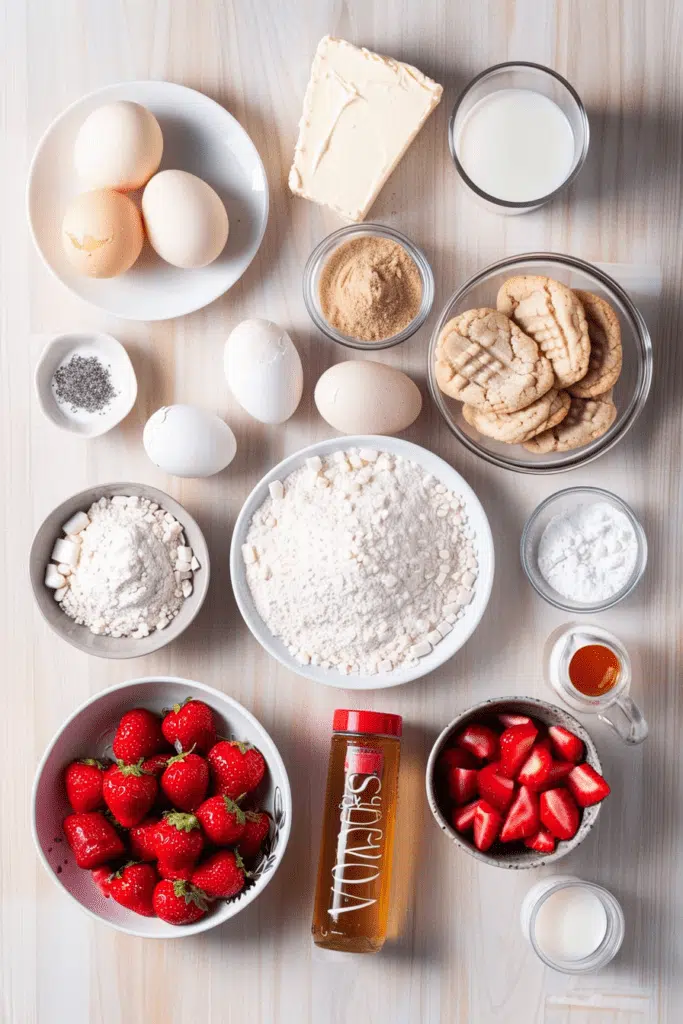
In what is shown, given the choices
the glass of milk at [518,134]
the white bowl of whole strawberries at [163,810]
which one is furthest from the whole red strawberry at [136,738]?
the glass of milk at [518,134]

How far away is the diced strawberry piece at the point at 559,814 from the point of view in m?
0.99

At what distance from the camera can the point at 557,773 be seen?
1005 millimetres

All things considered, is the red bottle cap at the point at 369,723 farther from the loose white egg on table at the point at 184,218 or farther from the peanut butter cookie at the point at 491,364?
the loose white egg on table at the point at 184,218

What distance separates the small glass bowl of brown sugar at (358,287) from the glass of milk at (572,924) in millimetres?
739

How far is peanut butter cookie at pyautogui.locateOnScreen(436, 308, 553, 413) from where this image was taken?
3.26ft

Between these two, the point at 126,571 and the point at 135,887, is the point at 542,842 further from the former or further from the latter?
the point at 126,571

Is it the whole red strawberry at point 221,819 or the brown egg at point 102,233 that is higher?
the brown egg at point 102,233

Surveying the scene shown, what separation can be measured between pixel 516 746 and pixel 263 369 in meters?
0.55

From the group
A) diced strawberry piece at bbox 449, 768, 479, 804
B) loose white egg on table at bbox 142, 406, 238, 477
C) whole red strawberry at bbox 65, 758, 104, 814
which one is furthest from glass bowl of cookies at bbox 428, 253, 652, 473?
whole red strawberry at bbox 65, 758, 104, 814

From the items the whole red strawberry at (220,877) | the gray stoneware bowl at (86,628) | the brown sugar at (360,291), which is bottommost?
the whole red strawberry at (220,877)

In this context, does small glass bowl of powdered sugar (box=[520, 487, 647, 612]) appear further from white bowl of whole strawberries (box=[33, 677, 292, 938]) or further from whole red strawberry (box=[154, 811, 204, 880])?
whole red strawberry (box=[154, 811, 204, 880])

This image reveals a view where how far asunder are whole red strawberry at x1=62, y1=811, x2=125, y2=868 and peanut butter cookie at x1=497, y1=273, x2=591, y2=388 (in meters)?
0.78

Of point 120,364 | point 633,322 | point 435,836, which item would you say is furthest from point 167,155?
point 435,836

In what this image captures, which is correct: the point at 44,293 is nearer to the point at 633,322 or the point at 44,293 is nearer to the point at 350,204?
the point at 350,204
